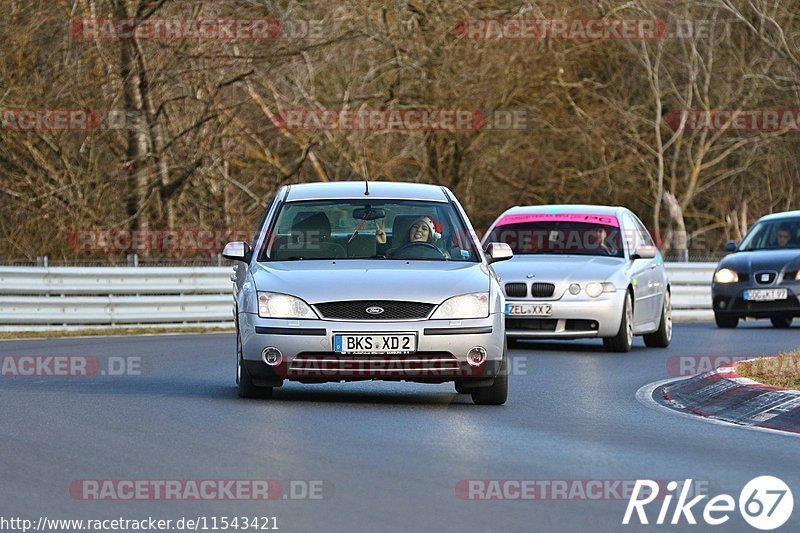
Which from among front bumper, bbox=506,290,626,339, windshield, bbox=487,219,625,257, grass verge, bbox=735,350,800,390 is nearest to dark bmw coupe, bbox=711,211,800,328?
windshield, bbox=487,219,625,257

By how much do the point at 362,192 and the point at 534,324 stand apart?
19.6 ft

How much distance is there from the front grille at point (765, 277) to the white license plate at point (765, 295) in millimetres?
130

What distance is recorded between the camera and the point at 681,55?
4300cm

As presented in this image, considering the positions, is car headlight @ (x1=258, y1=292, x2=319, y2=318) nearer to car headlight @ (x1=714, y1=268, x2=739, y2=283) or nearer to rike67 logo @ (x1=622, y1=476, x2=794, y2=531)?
rike67 logo @ (x1=622, y1=476, x2=794, y2=531)

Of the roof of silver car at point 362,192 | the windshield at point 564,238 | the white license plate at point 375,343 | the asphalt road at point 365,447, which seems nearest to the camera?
the asphalt road at point 365,447

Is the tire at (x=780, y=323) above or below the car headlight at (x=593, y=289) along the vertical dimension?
below

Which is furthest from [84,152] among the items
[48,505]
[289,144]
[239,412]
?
[48,505]

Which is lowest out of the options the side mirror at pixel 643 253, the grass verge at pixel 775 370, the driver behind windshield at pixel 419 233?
the grass verge at pixel 775 370

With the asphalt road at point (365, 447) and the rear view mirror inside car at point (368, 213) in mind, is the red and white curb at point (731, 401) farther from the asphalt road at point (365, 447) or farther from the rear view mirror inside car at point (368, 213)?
the rear view mirror inside car at point (368, 213)

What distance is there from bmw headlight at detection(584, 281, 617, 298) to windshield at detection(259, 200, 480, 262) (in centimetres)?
592

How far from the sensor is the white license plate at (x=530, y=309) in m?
18.7

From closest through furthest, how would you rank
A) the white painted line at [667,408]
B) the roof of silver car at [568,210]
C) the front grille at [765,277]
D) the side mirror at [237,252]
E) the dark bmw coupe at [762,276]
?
the white painted line at [667,408] → the side mirror at [237,252] → the roof of silver car at [568,210] → the dark bmw coupe at [762,276] → the front grille at [765,277]

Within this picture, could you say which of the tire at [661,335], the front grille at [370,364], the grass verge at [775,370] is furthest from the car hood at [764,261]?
the front grille at [370,364]

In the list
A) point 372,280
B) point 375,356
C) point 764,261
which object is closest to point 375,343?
point 375,356
